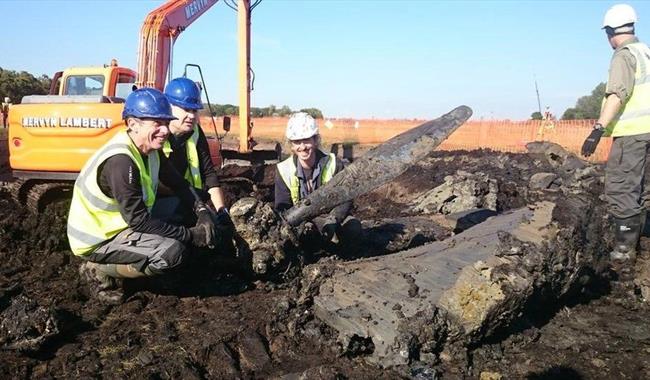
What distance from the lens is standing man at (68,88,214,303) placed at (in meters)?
3.69

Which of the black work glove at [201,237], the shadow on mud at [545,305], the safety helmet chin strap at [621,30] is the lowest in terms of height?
the shadow on mud at [545,305]

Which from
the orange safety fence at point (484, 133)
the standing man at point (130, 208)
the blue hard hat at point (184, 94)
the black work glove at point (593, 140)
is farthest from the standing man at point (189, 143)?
the orange safety fence at point (484, 133)

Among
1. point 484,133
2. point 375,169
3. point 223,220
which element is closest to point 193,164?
point 223,220

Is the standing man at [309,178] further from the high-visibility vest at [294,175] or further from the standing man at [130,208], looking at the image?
the standing man at [130,208]

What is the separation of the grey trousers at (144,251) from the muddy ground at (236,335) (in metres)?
0.35

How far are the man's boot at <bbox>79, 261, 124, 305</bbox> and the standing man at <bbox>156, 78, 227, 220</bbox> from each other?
843 millimetres

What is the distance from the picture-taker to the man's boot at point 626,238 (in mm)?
5086

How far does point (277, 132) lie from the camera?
82.4 ft

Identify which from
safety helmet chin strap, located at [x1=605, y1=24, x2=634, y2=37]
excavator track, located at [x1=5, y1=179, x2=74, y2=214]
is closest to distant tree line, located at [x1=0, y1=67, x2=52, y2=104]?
excavator track, located at [x1=5, y1=179, x2=74, y2=214]

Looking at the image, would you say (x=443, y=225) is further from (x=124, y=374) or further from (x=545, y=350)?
(x=124, y=374)

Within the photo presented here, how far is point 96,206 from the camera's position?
3766mm

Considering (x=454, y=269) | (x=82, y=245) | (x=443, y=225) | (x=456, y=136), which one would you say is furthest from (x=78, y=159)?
(x=456, y=136)

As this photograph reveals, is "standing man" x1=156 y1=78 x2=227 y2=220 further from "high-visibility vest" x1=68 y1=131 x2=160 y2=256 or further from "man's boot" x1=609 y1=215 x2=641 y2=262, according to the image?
"man's boot" x1=609 y1=215 x2=641 y2=262

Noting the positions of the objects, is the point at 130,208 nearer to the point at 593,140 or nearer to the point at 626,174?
the point at 593,140
